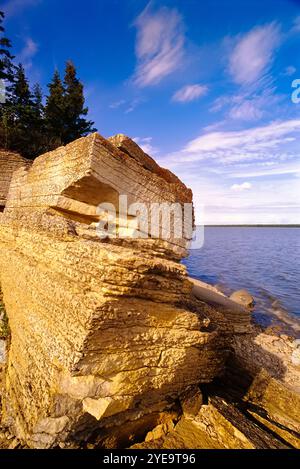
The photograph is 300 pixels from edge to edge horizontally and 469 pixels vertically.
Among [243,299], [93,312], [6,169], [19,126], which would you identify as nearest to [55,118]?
[19,126]

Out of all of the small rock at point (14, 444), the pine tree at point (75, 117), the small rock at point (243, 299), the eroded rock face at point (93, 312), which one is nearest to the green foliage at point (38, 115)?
the pine tree at point (75, 117)

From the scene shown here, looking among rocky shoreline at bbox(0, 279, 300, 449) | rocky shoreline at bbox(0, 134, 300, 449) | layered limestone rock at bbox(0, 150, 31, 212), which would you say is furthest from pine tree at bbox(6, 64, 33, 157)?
rocky shoreline at bbox(0, 279, 300, 449)

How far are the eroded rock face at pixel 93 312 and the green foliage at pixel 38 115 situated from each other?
8.50 meters

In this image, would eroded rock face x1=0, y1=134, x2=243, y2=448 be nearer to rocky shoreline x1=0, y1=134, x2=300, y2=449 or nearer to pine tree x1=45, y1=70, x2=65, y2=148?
rocky shoreline x1=0, y1=134, x2=300, y2=449

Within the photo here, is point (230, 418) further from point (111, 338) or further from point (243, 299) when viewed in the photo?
point (243, 299)

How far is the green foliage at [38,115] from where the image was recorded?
42.9ft

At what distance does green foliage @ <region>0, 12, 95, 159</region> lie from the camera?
13.1m

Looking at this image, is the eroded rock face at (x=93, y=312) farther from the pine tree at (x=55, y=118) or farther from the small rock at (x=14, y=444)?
the pine tree at (x=55, y=118)

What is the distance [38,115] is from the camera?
1576cm

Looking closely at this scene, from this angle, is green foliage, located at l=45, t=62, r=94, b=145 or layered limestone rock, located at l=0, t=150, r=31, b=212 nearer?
layered limestone rock, located at l=0, t=150, r=31, b=212

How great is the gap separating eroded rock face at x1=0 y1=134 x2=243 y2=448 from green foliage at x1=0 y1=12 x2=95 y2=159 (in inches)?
334

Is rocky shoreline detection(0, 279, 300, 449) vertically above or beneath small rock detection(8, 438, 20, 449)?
beneath
